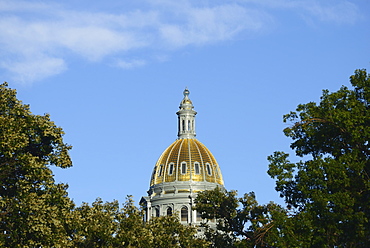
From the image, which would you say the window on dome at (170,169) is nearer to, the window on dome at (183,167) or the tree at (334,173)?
the window on dome at (183,167)

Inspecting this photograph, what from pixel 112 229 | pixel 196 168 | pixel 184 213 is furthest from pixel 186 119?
pixel 112 229

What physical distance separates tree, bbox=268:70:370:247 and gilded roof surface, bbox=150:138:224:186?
119 meters

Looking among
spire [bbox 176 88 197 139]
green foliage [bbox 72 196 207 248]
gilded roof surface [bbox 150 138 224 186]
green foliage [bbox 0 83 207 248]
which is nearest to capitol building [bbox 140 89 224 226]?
gilded roof surface [bbox 150 138 224 186]

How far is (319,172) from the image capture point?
4344cm

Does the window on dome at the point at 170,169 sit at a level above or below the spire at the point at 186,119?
below

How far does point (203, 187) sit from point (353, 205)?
403 feet

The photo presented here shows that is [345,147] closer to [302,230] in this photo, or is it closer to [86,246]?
[302,230]

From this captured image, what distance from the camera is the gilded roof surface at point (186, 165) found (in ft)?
545

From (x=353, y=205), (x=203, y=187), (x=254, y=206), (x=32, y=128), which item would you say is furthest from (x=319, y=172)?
(x=203, y=187)

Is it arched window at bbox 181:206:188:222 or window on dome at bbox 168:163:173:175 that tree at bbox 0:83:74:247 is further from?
window on dome at bbox 168:163:173:175

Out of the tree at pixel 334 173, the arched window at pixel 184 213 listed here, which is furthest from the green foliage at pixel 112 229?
the arched window at pixel 184 213

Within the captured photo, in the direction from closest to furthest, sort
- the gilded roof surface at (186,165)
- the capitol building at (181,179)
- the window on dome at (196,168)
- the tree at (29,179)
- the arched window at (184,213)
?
the tree at (29,179)
the arched window at (184,213)
the capitol building at (181,179)
the gilded roof surface at (186,165)
the window on dome at (196,168)

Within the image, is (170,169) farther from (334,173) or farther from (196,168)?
(334,173)

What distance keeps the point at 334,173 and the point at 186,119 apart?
136576mm
